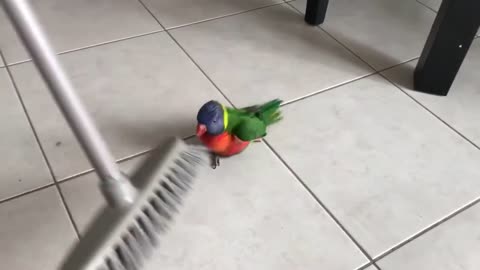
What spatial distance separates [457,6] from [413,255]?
46 centimetres

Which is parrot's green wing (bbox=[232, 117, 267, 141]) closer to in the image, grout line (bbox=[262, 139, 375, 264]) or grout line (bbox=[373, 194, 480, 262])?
grout line (bbox=[262, 139, 375, 264])

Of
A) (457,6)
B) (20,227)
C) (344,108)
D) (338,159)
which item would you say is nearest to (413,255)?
(338,159)

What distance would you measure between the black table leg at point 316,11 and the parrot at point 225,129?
1.38 ft

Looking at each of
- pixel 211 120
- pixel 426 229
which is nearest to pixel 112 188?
pixel 211 120

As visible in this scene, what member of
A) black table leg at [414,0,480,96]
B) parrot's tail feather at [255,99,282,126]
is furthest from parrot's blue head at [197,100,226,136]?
black table leg at [414,0,480,96]

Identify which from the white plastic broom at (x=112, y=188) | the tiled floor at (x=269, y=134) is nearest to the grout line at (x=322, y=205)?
the tiled floor at (x=269, y=134)

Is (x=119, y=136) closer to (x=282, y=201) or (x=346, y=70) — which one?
(x=282, y=201)

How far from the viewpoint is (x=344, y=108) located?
3.34 feet

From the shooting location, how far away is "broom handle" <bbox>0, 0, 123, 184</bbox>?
47 centimetres

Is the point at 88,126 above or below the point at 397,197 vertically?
above

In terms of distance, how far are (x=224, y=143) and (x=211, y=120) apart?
0.06 meters

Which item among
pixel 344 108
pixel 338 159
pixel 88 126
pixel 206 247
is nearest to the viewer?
pixel 88 126

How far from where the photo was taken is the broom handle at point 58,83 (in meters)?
0.47

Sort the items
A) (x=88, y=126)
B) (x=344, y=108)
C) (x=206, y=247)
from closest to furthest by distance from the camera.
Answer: (x=88, y=126)
(x=206, y=247)
(x=344, y=108)
